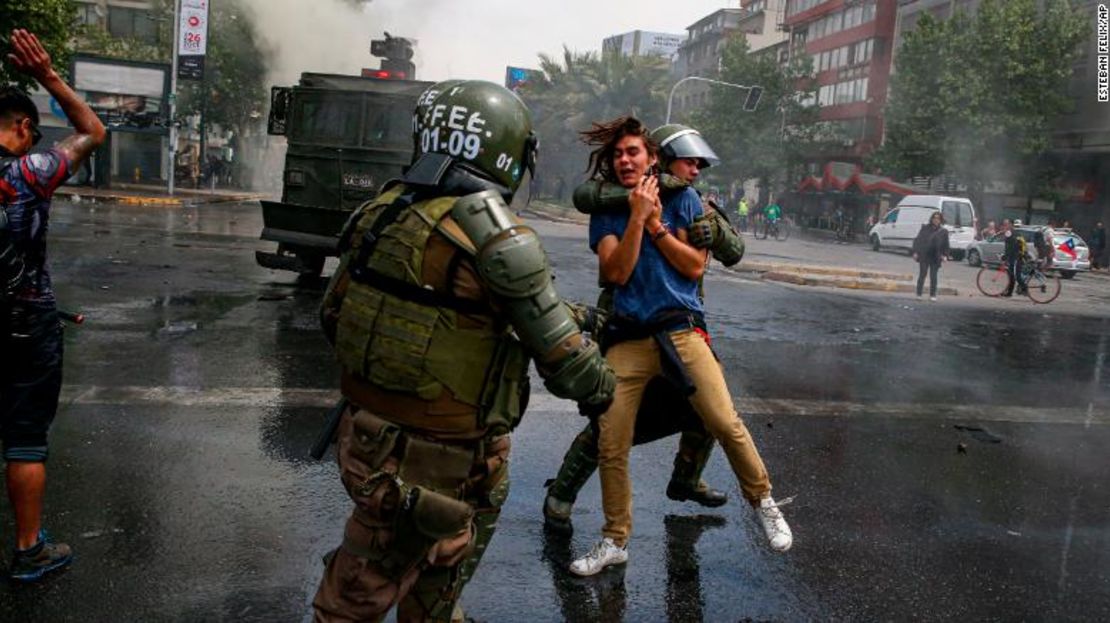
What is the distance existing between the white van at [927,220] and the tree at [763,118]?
63.3ft

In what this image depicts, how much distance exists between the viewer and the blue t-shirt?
3.64 metres

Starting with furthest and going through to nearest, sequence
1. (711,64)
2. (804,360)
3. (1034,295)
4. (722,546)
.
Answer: (711,64) → (1034,295) → (804,360) → (722,546)

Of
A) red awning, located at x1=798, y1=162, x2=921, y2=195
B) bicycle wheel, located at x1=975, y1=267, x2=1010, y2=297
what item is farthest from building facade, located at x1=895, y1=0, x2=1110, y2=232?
bicycle wheel, located at x1=975, y1=267, x2=1010, y2=297

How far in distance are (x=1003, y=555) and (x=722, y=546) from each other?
1.30 metres

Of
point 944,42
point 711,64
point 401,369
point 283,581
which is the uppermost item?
point 711,64

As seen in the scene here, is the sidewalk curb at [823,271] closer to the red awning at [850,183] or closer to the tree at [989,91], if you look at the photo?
the tree at [989,91]

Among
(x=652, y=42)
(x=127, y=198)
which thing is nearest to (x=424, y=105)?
(x=127, y=198)

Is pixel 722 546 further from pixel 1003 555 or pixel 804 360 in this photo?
pixel 804 360

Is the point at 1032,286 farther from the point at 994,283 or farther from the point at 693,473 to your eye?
the point at 693,473

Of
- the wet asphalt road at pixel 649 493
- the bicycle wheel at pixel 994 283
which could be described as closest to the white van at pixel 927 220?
the bicycle wheel at pixel 994 283

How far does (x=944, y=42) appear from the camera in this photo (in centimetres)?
3616

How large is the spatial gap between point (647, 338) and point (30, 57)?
2479mm

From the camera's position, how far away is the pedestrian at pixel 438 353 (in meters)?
2.18

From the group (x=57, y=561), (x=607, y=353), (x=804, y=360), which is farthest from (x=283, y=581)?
(x=804, y=360)
